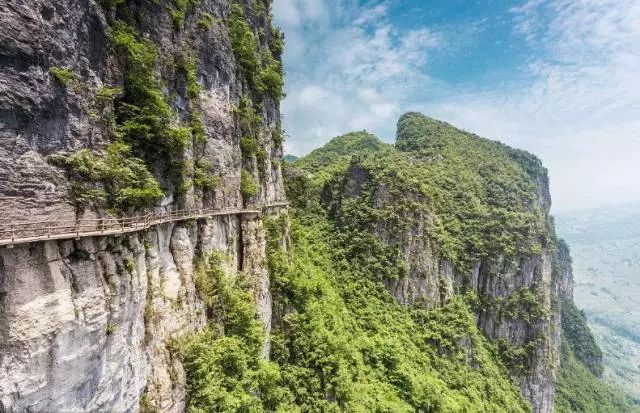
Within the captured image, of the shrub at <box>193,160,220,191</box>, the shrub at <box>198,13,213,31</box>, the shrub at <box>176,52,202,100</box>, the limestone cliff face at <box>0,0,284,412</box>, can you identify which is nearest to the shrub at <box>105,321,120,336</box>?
the limestone cliff face at <box>0,0,284,412</box>

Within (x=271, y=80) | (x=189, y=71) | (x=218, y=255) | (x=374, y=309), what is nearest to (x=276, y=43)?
(x=271, y=80)

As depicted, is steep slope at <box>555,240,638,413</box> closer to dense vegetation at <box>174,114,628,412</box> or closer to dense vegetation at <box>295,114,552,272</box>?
dense vegetation at <box>174,114,628,412</box>

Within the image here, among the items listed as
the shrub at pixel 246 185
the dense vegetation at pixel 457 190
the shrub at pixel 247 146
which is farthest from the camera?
the dense vegetation at pixel 457 190

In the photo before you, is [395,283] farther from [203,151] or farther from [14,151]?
[14,151]

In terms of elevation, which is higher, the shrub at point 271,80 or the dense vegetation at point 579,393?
the shrub at point 271,80

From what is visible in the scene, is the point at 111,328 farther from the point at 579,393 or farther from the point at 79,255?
Answer: the point at 579,393

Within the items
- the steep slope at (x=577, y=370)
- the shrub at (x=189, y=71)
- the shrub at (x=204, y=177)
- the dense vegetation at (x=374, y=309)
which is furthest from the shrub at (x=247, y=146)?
the steep slope at (x=577, y=370)

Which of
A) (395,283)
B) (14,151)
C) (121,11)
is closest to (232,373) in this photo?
(14,151)

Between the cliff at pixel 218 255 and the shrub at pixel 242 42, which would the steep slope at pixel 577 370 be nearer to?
the cliff at pixel 218 255
